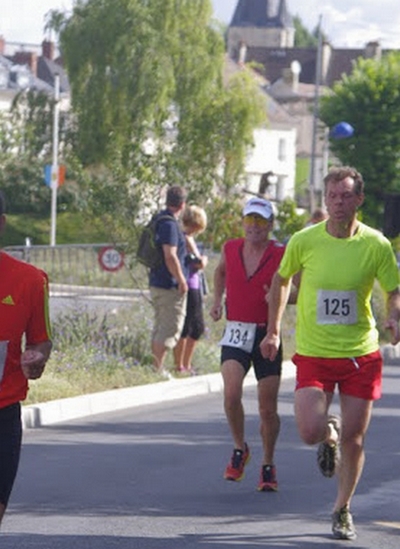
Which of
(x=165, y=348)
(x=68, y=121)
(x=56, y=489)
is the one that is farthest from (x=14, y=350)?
(x=68, y=121)

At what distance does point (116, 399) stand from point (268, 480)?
5.31m

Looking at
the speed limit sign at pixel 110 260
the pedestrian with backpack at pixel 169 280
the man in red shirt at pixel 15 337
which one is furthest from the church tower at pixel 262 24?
the man in red shirt at pixel 15 337

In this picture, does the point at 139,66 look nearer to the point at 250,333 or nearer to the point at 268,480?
the point at 250,333

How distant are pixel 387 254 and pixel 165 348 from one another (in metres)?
8.68

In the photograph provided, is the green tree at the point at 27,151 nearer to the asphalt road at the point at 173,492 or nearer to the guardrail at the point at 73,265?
the guardrail at the point at 73,265

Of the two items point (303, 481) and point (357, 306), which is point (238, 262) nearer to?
point (303, 481)

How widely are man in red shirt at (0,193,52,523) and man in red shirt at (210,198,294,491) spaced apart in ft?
14.2

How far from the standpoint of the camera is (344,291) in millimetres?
9586

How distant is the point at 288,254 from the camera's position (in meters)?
9.88

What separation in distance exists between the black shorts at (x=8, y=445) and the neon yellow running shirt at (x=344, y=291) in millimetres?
2761

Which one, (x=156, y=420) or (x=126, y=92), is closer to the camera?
(x=156, y=420)

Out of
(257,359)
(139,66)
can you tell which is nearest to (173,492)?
(257,359)

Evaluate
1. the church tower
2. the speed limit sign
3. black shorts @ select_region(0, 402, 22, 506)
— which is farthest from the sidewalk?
the church tower

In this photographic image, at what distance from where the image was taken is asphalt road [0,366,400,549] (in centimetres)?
945
